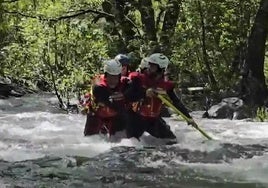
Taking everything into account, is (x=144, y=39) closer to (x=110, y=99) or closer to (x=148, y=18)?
(x=148, y=18)

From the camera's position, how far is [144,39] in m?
17.8

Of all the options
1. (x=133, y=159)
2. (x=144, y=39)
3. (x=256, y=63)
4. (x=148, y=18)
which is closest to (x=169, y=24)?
→ (x=148, y=18)

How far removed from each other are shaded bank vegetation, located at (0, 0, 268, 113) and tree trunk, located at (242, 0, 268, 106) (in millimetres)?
1206

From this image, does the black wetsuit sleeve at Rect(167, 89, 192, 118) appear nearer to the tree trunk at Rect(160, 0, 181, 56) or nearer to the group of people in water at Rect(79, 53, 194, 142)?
the group of people in water at Rect(79, 53, 194, 142)

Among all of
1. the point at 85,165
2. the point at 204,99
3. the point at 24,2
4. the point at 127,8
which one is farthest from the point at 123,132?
the point at 24,2

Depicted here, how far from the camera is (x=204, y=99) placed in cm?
1811

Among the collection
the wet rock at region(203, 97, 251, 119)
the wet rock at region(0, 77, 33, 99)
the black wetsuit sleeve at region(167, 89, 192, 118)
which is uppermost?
the black wetsuit sleeve at region(167, 89, 192, 118)

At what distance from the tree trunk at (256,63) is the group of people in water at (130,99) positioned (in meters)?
6.19

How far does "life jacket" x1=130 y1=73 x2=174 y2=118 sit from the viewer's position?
9.69 meters

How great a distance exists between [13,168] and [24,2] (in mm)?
14195

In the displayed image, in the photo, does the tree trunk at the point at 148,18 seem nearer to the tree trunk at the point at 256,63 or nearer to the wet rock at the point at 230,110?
the tree trunk at the point at 256,63

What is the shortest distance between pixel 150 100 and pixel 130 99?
316 millimetres

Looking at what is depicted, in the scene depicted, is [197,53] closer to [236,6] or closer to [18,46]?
[236,6]

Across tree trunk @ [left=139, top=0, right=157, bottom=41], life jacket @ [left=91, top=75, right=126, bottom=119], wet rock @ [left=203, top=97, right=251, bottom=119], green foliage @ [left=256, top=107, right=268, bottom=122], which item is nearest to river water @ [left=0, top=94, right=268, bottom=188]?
life jacket @ [left=91, top=75, right=126, bottom=119]
